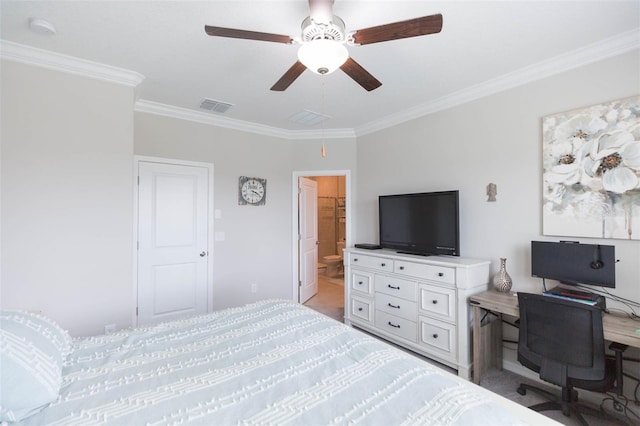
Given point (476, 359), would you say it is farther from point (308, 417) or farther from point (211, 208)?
point (211, 208)

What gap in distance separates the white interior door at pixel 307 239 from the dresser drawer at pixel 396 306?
1573 mm

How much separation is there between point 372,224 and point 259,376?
9.82 ft

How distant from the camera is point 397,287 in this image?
10.0 ft

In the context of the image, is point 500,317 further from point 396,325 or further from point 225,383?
point 225,383

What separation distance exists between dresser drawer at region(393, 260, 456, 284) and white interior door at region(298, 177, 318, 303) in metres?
1.81

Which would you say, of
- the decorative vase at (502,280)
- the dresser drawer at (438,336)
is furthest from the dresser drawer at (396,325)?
the decorative vase at (502,280)

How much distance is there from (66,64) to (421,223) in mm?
3475

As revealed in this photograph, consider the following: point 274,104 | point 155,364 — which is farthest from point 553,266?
point 274,104

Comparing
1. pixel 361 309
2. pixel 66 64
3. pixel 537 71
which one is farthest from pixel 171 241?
pixel 537 71

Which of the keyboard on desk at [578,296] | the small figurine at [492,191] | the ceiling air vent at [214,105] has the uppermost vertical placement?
the ceiling air vent at [214,105]

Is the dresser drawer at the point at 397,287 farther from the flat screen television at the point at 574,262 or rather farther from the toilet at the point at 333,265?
the toilet at the point at 333,265

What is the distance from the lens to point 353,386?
116cm

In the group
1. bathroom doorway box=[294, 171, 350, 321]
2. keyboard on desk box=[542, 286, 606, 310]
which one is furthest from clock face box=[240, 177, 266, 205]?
keyboard on desk box=[542, 286, 606, 310]

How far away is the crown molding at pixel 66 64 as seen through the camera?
7.24 feet
